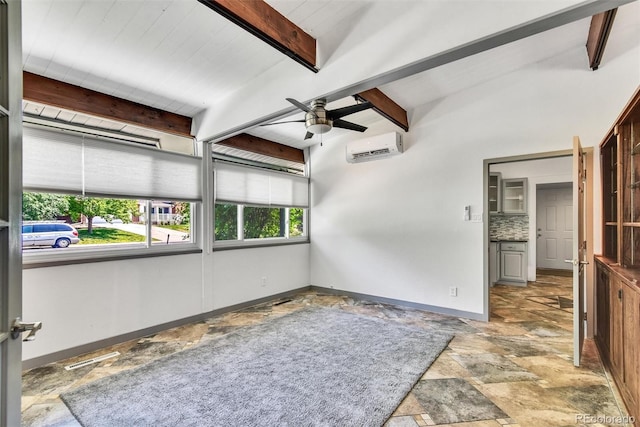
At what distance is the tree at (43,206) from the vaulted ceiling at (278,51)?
1.09m

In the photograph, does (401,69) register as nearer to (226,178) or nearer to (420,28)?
(420,28)

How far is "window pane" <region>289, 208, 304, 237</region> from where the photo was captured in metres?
5.41

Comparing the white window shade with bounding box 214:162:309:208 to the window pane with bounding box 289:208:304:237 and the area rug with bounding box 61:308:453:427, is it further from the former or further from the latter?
the area rug with bounding box 61:308:453:427

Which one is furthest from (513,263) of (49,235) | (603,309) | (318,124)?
(49,235)

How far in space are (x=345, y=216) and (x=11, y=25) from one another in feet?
14.3

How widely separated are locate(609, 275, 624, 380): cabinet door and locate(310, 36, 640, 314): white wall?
144cm

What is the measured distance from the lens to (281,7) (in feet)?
7.41

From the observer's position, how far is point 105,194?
3033 mm

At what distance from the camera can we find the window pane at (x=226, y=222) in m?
4.24

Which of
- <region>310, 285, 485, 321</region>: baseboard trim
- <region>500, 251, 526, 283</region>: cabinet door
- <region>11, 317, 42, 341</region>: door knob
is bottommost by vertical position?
<region>310, 285, 485, 321</region>: baseboard trim

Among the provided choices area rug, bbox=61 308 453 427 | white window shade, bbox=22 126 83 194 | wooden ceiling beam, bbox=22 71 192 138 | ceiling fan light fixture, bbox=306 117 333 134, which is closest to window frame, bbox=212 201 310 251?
wooden ceiling beam, bbox=22 71 192 138

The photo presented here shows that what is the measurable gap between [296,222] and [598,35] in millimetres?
4425

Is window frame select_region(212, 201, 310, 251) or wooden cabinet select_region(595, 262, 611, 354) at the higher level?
window frame select_region(212, 201, 310, 251)

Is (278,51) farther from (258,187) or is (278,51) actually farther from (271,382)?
(271,382)
